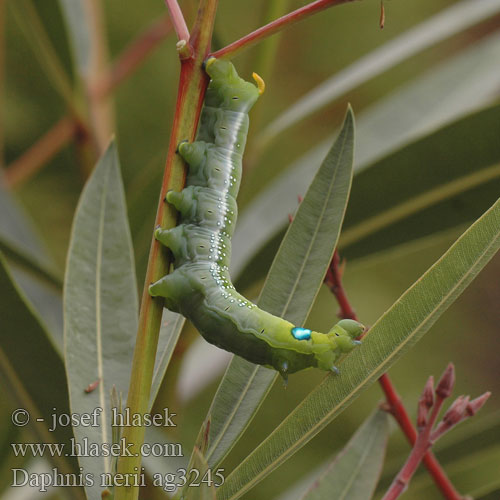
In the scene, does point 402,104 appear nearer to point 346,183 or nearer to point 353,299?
point 346,183

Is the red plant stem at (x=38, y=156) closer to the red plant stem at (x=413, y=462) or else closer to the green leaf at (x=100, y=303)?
the green leaf at (x=100, y=303)

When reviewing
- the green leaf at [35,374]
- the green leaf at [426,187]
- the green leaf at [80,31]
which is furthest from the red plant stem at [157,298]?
the green leaf at [80,31]

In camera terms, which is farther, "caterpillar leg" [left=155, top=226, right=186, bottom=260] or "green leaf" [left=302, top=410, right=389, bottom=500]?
"green leaf" [left=302, top=410, right=389, bottom=500]

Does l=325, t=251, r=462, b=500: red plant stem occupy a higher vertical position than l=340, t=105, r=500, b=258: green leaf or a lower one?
lower

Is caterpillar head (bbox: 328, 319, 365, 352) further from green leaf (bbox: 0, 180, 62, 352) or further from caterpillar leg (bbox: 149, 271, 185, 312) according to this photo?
green leaf (bbox: 0, 180, 62, 352)

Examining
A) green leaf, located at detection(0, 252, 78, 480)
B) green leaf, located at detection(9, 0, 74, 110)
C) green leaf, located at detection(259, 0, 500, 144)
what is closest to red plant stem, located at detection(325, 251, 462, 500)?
green leaf, located at detection(0, 252, 78, 480)
